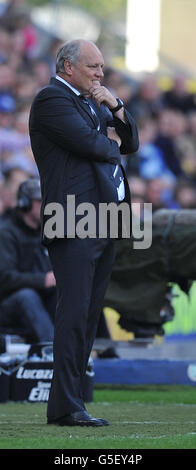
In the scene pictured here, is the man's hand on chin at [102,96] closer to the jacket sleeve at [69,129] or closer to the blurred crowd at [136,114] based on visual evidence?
the jacket sleeve at [69,129]

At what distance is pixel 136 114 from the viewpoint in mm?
19516

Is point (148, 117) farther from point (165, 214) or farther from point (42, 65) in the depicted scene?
point (165, 214)

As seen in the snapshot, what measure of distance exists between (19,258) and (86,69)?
14.0 feet

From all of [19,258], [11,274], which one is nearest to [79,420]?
[11,274]

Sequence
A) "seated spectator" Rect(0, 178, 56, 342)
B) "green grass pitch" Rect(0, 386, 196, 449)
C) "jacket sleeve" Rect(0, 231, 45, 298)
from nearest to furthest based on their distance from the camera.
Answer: "green grass pitch" Rect(0, 386, 196, 449) → "seated spectator" Rect(0, 178, 56, 342) → "jacket sleeve" Rect(0, 231, 45, 298)

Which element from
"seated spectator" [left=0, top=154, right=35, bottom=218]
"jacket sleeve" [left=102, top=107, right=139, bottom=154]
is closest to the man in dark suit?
"jacket sleeve" [left=102, top=107, right=139, bottom=154]

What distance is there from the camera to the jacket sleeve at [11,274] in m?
9.80

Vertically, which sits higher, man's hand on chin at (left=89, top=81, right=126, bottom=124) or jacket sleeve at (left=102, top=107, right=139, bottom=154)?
man's hand on chin at (left=89, top=81, right=126, bottom=124)

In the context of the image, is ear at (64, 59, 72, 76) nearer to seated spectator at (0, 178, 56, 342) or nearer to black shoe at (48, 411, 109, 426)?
black shoe at (48, 411, 109, 426)

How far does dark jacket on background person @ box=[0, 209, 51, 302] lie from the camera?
982 centimetres

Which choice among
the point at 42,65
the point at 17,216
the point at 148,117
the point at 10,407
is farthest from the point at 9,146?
the point at 10,407

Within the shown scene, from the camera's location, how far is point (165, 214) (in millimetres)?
10234

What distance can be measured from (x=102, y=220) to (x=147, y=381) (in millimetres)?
4317

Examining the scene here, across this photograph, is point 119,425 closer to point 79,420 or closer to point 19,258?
point 79,420
